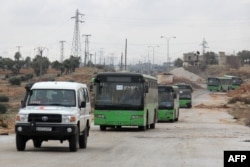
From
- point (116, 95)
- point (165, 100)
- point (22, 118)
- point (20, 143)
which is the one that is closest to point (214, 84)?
point (165, 100)

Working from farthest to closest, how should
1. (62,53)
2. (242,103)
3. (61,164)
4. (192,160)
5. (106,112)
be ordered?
1. (62,53)
2. (242,103)
3. (106,112)
4. (192,160)
5. (61,164)

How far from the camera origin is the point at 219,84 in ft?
440

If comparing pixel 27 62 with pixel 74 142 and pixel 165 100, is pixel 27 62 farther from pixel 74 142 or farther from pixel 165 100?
pixel 74 142

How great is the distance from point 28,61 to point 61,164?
6216 inches

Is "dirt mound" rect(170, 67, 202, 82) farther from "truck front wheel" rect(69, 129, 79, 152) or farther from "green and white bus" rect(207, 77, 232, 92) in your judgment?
"truck front wheel" rect(69, 129, 79, 152)

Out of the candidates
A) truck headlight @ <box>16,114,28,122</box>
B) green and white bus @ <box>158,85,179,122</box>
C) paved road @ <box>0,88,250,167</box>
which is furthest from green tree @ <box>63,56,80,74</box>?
truck headlight @ <box>16,114,28,122</box>

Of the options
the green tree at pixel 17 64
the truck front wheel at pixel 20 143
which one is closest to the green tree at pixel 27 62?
the green tree at pixel 17 64

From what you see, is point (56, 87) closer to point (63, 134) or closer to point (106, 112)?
point (63, 134)

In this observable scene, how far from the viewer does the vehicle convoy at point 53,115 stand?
70.2 ft

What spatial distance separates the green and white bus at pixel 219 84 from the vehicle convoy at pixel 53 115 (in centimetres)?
11136

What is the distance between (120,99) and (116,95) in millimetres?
296

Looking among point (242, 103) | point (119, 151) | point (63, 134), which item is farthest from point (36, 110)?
point (242, 103)

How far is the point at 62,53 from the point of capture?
15425 cm

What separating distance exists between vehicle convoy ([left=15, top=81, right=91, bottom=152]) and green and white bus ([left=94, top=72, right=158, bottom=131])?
12021mm
